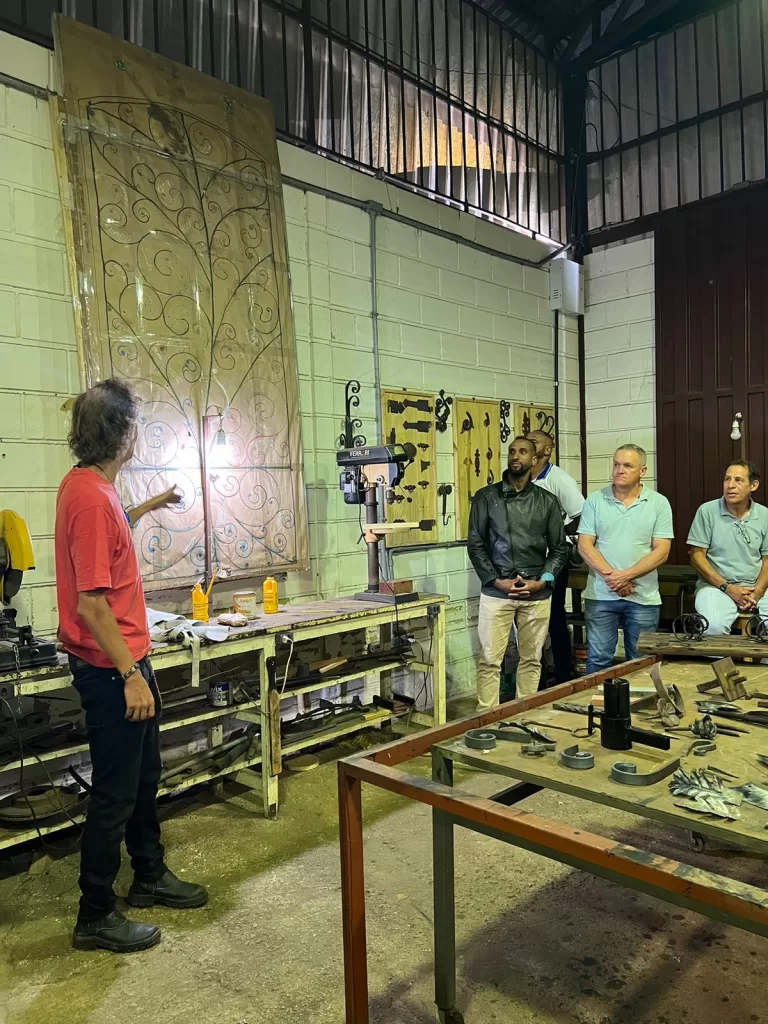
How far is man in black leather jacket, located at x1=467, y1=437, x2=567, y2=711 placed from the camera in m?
3.85

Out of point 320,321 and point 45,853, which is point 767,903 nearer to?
point 45,853

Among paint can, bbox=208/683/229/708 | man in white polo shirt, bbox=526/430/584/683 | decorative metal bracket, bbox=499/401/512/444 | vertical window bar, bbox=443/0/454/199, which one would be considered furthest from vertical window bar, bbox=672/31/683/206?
paint can, bbox=208/683/229/708

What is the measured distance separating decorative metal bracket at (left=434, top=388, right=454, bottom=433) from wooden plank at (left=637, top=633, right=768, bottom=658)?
223 cm

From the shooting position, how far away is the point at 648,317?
5188 mm

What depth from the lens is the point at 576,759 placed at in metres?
1.51

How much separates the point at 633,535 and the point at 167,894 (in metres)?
2.48

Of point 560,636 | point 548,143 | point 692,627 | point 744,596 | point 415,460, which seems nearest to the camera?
point 692,627

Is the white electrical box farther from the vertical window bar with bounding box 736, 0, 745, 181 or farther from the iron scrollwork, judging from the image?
the iron scrollwork

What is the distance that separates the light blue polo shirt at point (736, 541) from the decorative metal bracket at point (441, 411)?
159 centimetres

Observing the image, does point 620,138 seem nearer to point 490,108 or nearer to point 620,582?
point 490,108

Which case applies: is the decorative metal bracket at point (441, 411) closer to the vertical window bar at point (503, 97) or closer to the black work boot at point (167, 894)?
the vertical window bar at point (503, 97)

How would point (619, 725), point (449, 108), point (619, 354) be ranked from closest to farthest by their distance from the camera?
1. point (619, 725)
2. point (449, 108)
3. point (619, 354)

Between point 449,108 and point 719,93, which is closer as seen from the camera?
point 449,108

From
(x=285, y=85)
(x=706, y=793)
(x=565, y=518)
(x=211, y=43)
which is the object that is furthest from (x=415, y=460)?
(x=706, y=793)
